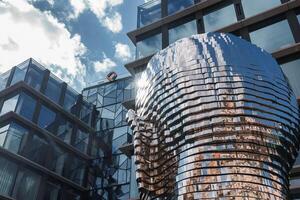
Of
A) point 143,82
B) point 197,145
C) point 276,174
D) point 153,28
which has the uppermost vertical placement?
point 153,28

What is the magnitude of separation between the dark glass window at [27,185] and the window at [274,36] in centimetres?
1616

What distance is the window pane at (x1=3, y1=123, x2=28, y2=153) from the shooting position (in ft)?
78.7

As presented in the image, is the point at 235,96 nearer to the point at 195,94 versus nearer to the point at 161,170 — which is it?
the point at 195,94

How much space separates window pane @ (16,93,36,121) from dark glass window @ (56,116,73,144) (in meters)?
2.81

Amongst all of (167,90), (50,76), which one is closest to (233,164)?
(167,90)

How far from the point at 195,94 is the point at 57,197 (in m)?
26.3

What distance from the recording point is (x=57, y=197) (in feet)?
87.7

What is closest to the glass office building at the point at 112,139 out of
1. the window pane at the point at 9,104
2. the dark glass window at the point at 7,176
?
the dark glass window at the point at 7,176

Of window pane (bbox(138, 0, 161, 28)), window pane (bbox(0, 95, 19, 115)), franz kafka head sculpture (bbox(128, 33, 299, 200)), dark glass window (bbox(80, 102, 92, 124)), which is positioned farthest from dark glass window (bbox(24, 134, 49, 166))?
franz kafka head sculpture (bbox(128, 33, 299, 200))

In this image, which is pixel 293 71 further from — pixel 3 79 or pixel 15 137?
pixel 3 79

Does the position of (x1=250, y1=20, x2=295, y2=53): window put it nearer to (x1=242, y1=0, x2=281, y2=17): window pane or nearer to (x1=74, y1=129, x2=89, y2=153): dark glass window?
(x1=242, y1=0, x2=281, y2=17): window pane

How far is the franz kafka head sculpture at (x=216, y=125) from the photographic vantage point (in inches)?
78.0

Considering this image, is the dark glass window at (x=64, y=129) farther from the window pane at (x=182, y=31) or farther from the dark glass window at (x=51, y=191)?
the window pane at (x=182, y=31)

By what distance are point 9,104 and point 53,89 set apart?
169 inches
